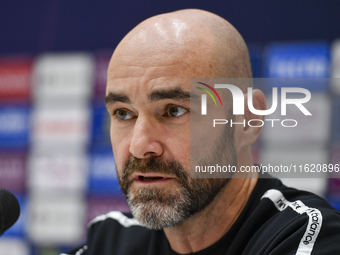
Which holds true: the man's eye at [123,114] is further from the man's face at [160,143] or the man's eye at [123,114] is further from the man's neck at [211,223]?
the man's neck at [211,223]

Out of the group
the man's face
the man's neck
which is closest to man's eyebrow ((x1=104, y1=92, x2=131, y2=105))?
the man's face

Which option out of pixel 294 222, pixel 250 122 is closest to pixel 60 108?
pixel 250 122

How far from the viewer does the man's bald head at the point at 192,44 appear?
100 centimetres

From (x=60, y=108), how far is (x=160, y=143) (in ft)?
6.16

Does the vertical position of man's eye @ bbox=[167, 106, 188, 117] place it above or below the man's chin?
above

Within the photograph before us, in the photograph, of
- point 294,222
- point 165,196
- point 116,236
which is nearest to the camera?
point 294,222

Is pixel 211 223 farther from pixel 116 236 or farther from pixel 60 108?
pixel 60 108

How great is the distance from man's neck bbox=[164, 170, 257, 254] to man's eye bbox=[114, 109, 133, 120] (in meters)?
0.33

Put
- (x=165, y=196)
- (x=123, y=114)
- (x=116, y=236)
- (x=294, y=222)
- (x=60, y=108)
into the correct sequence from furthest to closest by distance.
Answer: (x=60, y=108)
(x=116, y=236)
(x=123, y=114)
(x=165, y=196)
(x=294, y=222)

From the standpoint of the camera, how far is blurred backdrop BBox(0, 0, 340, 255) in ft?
8.52

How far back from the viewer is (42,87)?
8.89ft

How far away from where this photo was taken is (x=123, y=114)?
41.7 inches

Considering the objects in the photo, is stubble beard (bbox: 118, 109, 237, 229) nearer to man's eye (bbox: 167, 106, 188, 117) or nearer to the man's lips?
the man's lips

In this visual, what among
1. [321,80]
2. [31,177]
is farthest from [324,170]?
[31,177]
